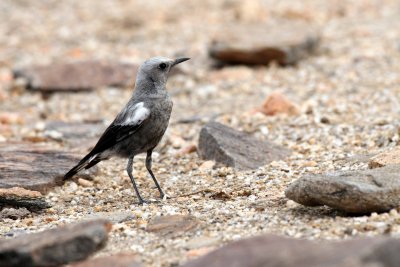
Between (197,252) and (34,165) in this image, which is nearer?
(197,252)

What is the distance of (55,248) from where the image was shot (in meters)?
4.39

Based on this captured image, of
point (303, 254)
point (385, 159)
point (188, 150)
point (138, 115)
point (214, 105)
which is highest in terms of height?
point (138, 115)

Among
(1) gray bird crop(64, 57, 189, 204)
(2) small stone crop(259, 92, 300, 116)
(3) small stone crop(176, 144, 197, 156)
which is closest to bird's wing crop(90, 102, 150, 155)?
(1) gray bird crop(64, 57, 189, 204)

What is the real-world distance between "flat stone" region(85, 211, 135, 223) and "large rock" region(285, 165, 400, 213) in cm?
143

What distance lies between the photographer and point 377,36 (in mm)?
12758

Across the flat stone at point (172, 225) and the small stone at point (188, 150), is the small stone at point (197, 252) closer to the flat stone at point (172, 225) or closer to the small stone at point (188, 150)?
the flat stone at point (172, 225)

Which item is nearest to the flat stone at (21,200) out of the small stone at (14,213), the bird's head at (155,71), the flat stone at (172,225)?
the small stone at (14,213)

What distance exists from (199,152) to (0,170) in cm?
212

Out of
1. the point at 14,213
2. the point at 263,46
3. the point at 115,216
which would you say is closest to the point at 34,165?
the point at 14,213

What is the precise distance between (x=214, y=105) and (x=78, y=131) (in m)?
2.00

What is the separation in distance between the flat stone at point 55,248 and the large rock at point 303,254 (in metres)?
0.75

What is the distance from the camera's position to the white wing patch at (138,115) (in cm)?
666

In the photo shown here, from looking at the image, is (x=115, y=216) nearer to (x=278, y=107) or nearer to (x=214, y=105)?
(x=278, y=107)

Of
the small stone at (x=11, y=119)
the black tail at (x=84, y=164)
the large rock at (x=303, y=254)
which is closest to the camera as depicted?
the large rock at (x=303, y=254)
